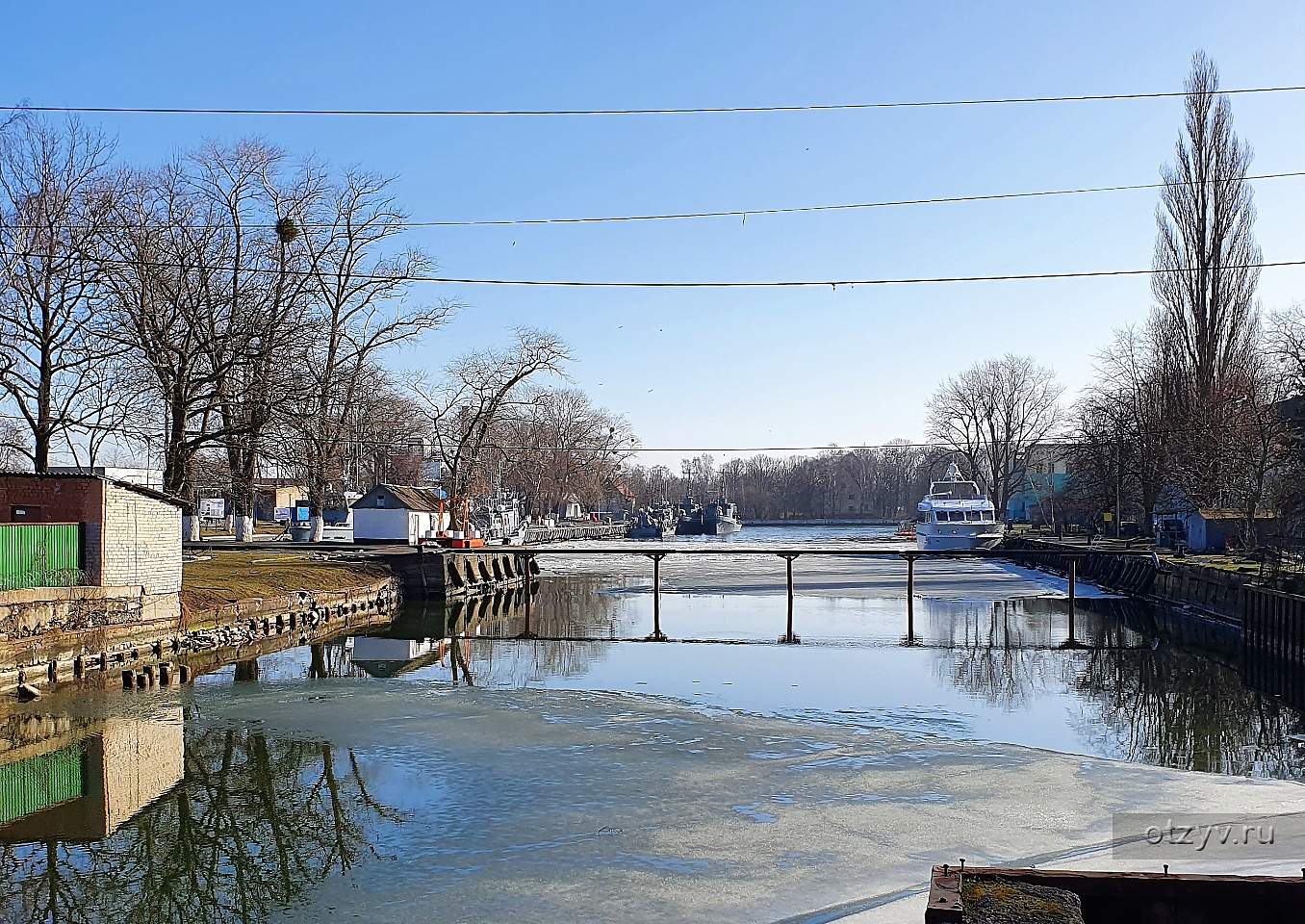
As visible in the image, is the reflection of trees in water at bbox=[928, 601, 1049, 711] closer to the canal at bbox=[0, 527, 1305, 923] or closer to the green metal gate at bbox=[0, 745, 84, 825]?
the canal at bbox=[0, 527, 1305, 923]

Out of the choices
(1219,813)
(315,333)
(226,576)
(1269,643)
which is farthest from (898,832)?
(315,333)

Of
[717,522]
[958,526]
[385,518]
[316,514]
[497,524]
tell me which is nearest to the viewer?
[316,514]

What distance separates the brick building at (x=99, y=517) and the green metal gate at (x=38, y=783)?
744 centimetres

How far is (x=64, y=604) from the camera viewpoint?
21.0 metres

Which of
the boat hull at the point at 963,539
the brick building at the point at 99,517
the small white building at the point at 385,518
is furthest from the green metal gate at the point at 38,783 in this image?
the boat hull at the point at 963,539

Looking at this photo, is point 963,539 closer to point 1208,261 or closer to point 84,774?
point 1208,261

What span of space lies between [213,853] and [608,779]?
14.3 feet

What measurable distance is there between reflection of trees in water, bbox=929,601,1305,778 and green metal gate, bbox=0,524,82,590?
16.8 meters

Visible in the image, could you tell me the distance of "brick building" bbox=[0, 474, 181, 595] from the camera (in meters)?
22.0

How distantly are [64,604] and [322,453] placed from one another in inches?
796

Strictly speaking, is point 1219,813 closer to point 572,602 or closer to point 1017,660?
point 1017,660

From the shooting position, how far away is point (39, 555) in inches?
833

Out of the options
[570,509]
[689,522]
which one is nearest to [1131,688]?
[570,509]

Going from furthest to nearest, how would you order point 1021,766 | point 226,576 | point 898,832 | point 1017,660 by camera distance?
point 226,576
point 1017,660
point 1021,766
point 898,832
